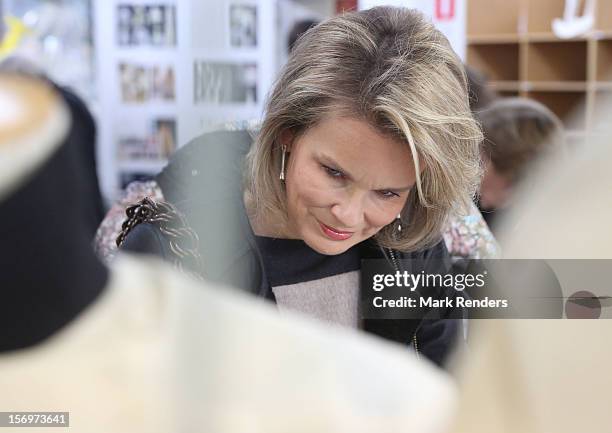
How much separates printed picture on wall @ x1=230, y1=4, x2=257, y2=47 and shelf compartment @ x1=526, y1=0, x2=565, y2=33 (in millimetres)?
3721

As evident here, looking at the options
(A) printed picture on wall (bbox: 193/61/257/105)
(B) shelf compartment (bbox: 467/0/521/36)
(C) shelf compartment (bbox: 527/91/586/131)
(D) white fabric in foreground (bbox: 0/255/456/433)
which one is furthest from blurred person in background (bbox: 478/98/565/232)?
(B) shelf compartment (bbox: 467/0/521/36)

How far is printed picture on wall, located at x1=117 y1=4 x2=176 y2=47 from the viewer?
1235 millimetres

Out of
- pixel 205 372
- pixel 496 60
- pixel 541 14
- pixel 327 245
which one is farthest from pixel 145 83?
pixel 496 60

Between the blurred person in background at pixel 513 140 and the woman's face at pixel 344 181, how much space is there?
798mm

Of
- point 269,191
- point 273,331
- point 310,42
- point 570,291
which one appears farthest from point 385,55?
point 273,331

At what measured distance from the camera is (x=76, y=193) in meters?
0.35

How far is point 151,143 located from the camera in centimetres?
144

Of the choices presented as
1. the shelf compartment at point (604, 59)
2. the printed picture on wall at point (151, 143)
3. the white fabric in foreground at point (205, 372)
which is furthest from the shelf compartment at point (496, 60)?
the white fabric in foreground at point (205, 372)

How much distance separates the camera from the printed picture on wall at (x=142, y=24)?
1.24 meters

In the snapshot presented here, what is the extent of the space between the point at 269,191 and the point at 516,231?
0.43 metres

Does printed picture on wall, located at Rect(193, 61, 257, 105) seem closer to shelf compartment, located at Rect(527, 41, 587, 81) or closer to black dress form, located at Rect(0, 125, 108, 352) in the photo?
black dress form, located at Rect(0, 125, 108, 352)

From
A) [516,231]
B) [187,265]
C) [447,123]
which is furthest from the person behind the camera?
[447,123]

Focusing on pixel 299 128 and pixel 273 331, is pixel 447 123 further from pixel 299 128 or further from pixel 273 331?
pixel 273 331

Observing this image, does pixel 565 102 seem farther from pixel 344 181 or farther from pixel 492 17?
pixel 344 181
